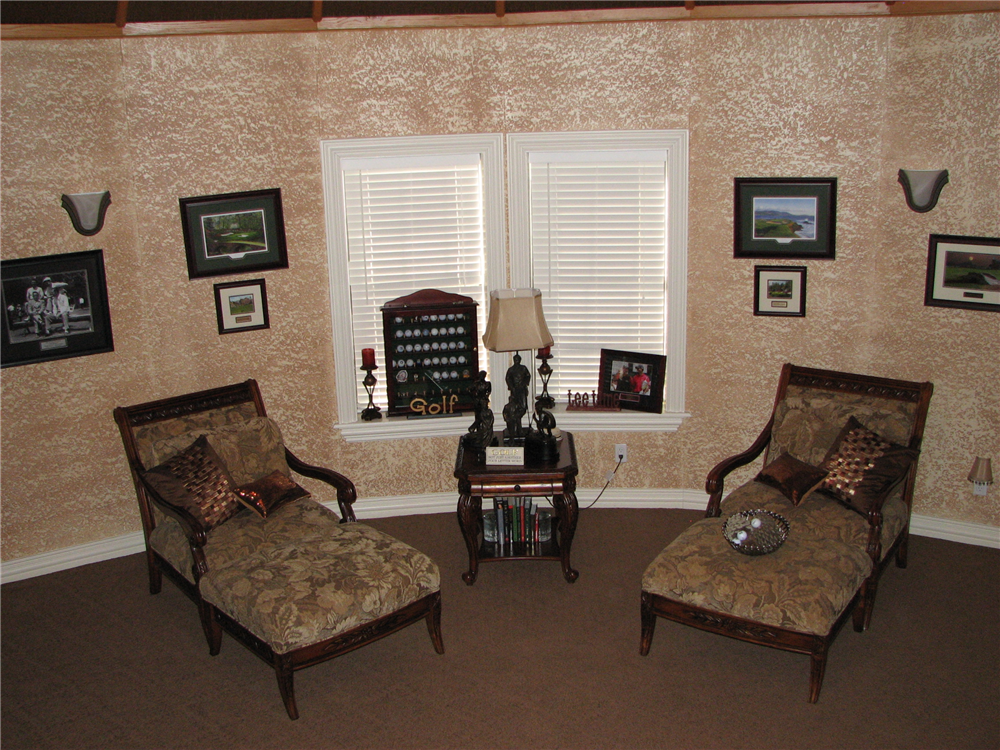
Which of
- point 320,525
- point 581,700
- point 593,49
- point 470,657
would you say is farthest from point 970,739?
point 593,49

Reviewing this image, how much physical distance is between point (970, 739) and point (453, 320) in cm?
333

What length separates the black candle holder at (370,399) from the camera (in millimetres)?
5328

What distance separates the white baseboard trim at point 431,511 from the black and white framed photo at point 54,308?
114 centimetres

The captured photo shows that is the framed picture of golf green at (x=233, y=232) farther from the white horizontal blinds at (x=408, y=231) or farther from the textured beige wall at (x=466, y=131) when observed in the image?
the white horizontal blinds at (x=408, y=231)

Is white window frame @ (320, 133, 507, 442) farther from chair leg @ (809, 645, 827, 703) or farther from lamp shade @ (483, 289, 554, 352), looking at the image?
chair leg @ (809, 645, 827, 703)

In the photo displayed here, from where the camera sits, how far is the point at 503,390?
17.8 ft

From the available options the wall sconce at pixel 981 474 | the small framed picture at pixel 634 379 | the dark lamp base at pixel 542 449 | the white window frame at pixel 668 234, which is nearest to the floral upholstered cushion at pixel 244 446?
the dark lamp base at pixel 542 449

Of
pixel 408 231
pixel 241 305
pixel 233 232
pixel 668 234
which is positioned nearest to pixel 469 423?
pixel 408 231

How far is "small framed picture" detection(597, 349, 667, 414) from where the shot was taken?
537 centimetres

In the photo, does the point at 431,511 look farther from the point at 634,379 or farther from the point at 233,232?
the point at 233,232

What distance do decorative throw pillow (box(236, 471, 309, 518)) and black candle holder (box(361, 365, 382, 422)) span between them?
831mm

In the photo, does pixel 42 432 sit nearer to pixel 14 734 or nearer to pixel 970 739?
pixel 14 734

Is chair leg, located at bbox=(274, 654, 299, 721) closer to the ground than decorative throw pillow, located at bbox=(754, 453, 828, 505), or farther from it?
closer to the ground

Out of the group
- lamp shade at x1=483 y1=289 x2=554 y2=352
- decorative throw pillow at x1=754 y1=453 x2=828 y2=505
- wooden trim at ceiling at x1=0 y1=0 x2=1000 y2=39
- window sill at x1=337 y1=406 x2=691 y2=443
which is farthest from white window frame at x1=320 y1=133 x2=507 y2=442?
decorative throw pillow at x1=754 y1=453 x2=828 y2=505
